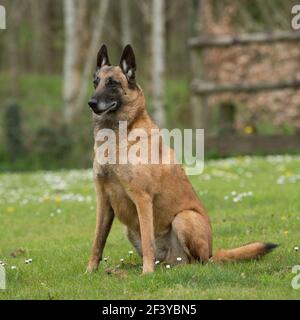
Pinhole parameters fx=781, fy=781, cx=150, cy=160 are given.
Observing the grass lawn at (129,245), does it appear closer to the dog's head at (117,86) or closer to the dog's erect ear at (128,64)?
the dog's head at (117,86)

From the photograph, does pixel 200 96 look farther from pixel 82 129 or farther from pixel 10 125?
pixel 10 125

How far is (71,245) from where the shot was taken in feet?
28.4

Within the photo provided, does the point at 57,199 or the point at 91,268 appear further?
the point at 57,199

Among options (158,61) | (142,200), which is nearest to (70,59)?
(158,61)

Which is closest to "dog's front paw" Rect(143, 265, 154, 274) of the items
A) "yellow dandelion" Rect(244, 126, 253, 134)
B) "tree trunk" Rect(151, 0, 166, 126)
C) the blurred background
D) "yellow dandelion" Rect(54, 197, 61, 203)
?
"yellow dandelion" Rect(54, 197, 61, 203)

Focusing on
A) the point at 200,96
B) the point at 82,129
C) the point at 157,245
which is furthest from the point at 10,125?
the point at 157,245

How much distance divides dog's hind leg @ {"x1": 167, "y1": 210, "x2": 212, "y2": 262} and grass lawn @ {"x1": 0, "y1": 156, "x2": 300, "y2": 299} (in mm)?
279

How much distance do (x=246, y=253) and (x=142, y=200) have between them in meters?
1.08

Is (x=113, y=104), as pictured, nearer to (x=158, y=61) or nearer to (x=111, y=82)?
(x=111, y=82)

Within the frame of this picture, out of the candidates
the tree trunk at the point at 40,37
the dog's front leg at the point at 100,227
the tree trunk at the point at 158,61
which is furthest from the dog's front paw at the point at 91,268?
the tree trunk at the point at 40,37

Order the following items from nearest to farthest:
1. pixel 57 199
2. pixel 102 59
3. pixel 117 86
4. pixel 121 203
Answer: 1. pixel 121 203
2. pixel 117 86
3. pixel 102 59
4. pixel 57 199

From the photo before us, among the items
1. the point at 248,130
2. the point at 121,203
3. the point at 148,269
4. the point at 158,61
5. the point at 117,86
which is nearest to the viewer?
the point at 148,269

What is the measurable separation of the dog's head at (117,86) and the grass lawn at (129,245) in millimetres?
1490

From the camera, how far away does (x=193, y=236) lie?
23.2 ft
